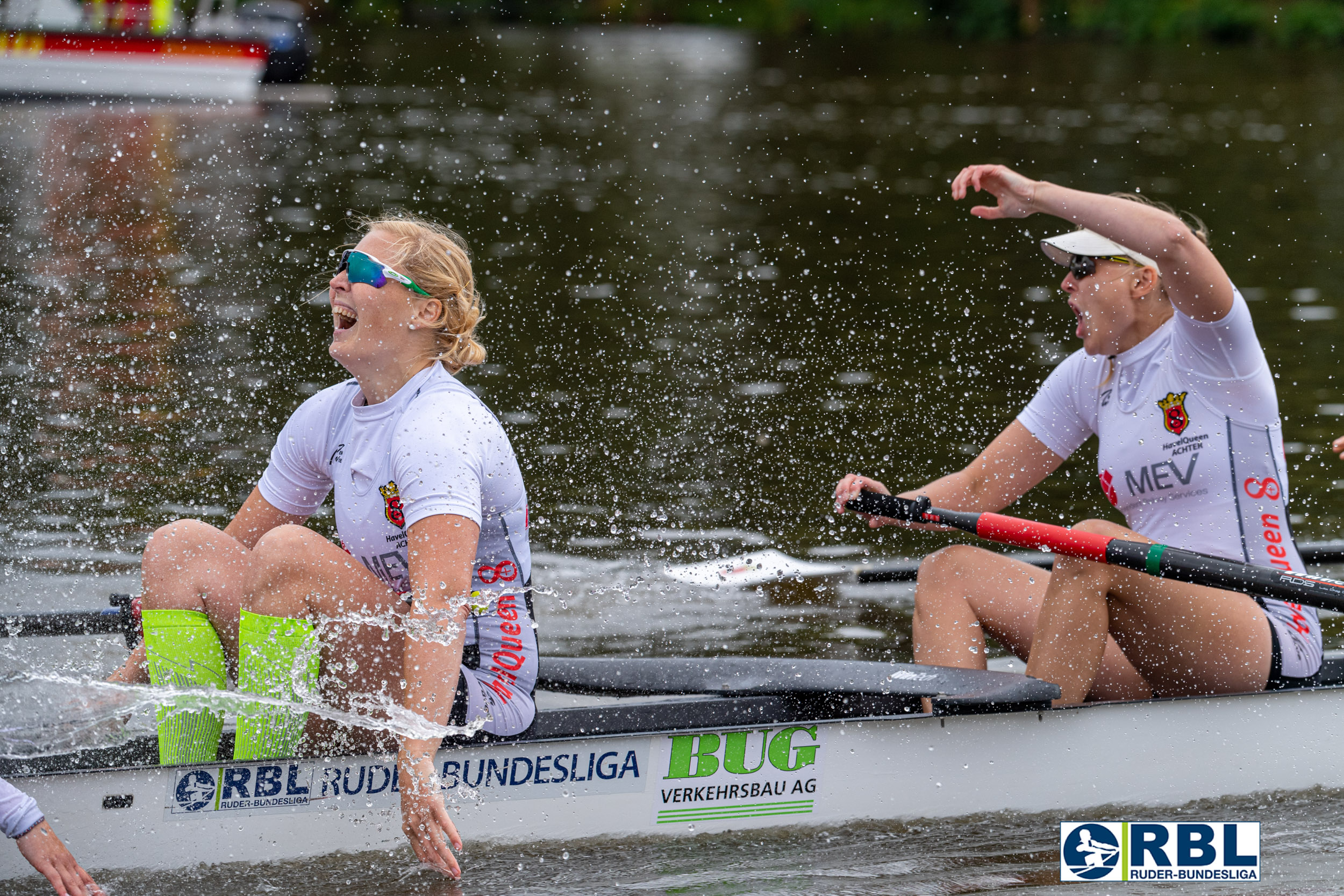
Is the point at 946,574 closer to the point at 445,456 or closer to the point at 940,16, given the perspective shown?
the point at 445,456

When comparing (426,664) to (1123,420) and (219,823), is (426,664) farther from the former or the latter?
(1123,420)

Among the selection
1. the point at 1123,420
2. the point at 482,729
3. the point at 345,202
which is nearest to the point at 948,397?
the point at 1123,420

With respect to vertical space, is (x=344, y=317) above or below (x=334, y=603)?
above

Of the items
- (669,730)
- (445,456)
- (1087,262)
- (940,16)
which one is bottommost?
(669,730)

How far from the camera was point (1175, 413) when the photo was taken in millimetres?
4285

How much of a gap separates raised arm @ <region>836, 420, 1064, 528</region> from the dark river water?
1019 mm

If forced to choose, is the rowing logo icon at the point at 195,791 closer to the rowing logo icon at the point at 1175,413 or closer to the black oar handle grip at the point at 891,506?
the black oar handle grip at the point at 891,506

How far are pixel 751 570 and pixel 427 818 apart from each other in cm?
337

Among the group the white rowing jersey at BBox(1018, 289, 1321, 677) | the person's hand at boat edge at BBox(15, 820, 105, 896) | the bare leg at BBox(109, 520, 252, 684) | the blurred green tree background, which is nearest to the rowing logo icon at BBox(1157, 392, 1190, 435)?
the white rowing jersey at BBox(1018, 289, 1321, 677)

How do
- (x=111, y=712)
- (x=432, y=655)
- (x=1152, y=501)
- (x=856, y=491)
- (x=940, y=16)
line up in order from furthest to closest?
(x=940, y=16)
(x=856, y=491)
(x=1152, y=501)
(x=111, y=712)
(x=432, y=655)

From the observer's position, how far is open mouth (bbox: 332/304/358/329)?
3.71 m

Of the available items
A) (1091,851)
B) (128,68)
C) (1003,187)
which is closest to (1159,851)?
(1091,851)

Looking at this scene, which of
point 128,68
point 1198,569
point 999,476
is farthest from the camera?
point 128,68

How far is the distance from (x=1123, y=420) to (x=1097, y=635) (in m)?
0.61
